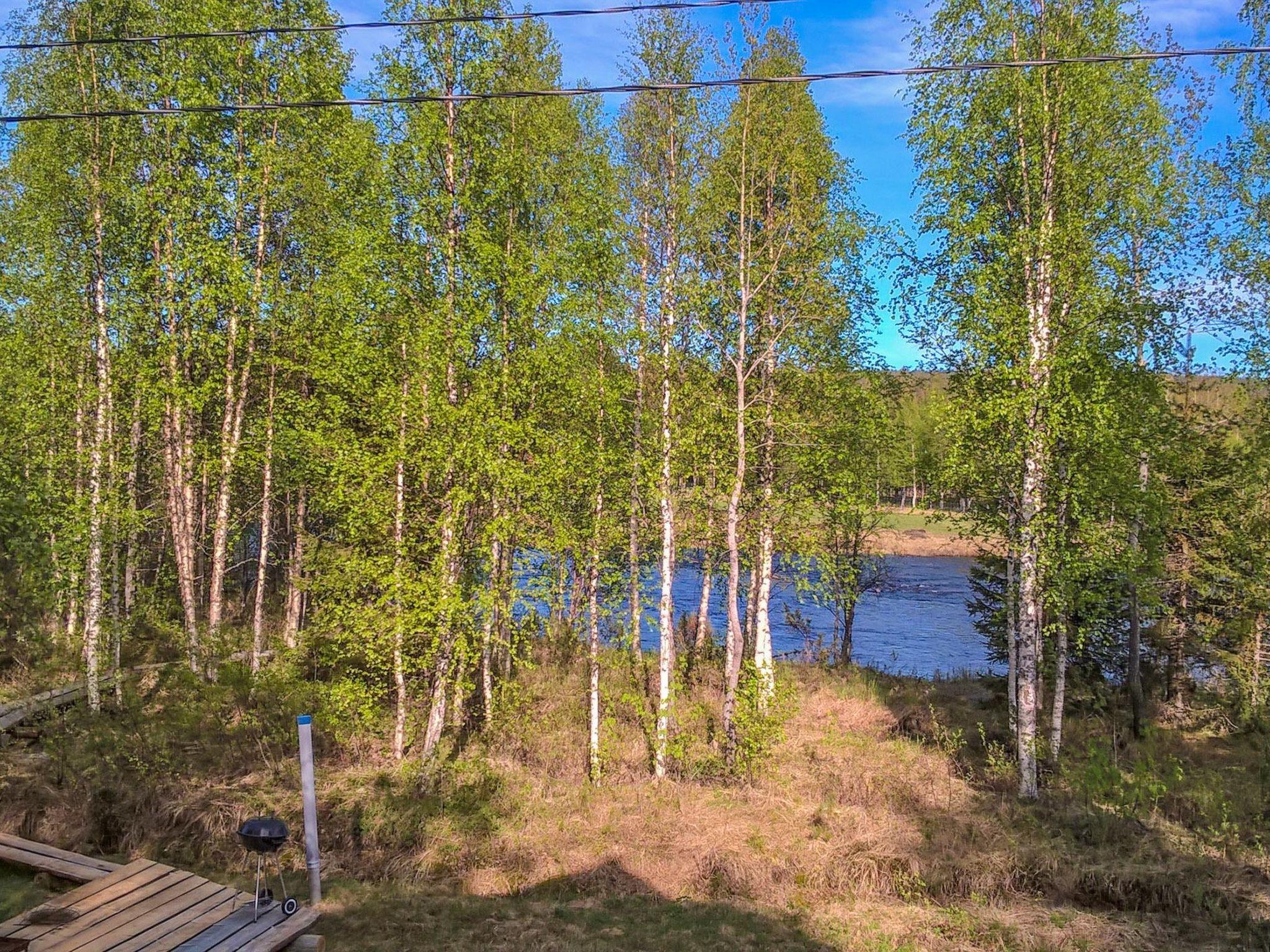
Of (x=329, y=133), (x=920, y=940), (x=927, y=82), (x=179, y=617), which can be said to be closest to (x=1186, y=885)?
(x=920, y=940)

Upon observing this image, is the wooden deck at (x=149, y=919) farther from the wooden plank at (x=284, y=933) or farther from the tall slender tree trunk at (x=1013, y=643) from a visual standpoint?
the tall slender tree trunk at (x=1013, y=643)

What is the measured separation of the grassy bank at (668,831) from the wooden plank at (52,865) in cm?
27

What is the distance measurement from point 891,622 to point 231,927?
26346 mm

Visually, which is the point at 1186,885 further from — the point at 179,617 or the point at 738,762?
the point at 179,617

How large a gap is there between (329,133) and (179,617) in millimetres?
13256

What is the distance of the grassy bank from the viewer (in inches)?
281

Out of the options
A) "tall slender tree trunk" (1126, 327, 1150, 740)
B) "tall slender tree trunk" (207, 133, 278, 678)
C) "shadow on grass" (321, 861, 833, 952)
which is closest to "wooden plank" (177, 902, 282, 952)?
"shadow on grass" (321, 861, 833, 952)

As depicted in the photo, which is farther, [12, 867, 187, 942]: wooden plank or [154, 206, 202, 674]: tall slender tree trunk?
[154, 206, 202, 674]: tall slender tree trunk

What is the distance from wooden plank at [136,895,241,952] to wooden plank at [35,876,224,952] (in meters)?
0.21

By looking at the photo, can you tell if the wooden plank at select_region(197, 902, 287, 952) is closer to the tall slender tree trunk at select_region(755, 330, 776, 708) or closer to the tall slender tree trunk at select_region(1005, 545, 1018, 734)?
the tall slender tree trunk at select_region(755, 330, 776, 708)

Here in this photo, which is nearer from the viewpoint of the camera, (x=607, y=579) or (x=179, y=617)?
(x=607, y=579)

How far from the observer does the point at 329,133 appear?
1380cm

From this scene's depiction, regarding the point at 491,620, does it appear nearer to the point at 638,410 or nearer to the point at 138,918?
the point at 638,410

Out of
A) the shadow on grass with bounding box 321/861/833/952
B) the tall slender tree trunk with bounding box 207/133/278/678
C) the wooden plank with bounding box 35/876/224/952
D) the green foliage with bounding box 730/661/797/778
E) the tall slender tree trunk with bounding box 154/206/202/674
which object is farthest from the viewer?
the tall slender tree trunk with bounding box 207/133/278/678
